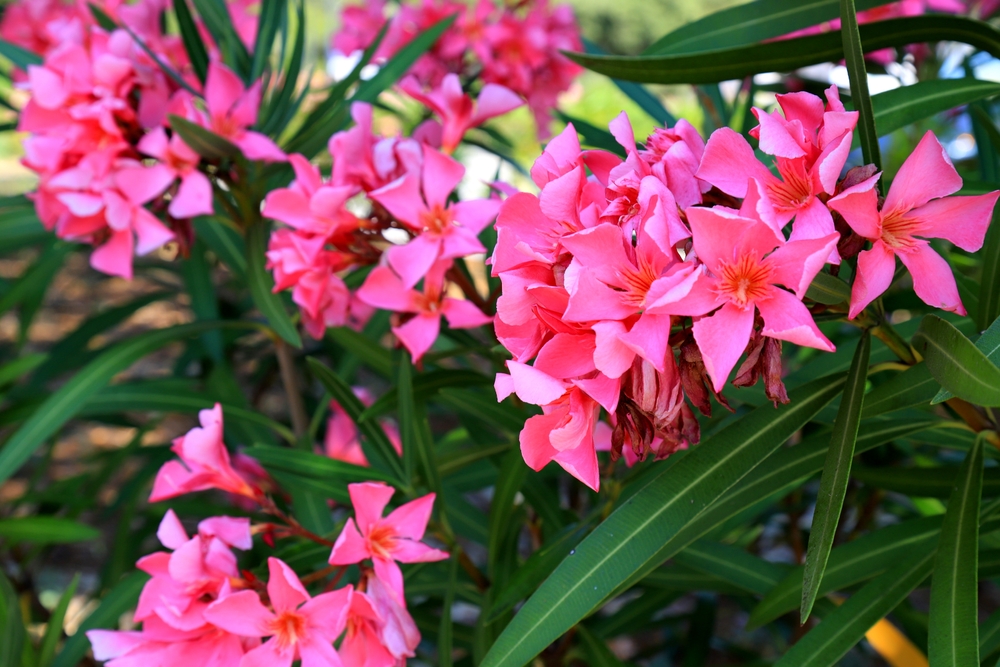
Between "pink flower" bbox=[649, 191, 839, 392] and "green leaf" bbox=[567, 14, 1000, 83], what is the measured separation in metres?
0.26

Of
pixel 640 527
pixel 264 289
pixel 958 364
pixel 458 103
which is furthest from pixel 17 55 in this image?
pixel 958 364

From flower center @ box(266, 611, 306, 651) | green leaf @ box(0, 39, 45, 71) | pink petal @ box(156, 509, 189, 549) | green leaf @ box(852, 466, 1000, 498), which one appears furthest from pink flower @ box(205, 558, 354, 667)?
green leaf @ box(0, 39, 45, 71)

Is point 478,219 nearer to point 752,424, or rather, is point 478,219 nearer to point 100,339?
point 752,424

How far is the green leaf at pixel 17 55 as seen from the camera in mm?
1206

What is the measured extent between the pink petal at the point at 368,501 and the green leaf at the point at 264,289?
0.25 meters

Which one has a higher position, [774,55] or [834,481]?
[774,55]

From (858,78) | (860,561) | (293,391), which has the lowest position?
(293,391)

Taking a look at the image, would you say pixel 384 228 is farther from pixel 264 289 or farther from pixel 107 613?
pixel 107 613

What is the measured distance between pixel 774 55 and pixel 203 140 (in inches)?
25.3

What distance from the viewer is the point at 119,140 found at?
0.98 m

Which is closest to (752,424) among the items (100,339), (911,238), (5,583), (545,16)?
(911,238)

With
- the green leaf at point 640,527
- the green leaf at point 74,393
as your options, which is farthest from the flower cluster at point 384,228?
the green leaf at point 74,393

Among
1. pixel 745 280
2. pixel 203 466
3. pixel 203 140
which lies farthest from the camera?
pixel 203 140

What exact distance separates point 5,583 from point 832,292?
1.16 metres
